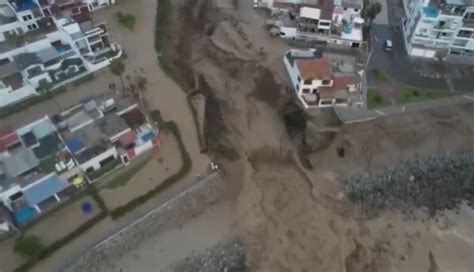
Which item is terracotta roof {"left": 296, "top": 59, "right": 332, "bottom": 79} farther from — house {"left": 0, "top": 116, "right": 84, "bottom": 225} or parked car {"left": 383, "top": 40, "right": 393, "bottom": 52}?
house {"left": 0, "top": 116, "right": 84, "bottom": 225}

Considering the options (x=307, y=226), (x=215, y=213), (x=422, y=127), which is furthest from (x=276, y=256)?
(x=422, y=127)

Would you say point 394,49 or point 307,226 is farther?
point 394,49

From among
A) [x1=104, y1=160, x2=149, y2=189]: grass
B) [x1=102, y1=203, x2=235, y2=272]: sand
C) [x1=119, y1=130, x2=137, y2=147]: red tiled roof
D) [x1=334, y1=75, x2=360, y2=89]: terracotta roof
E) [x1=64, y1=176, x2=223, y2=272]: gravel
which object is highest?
[x1=334, y1=75, x2=360, y2=89]: terracotta roof

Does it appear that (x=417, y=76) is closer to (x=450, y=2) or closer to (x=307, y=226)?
(x=450, y=2)

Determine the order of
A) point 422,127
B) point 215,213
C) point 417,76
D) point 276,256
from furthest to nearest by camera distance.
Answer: point 417,76 → point 422,127 → point 215,213 → point 276,256

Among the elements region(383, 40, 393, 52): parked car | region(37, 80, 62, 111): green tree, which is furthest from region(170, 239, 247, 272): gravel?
region(383, 40, 393, 52): parked car

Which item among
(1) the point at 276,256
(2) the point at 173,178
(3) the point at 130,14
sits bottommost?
(1) the point at 276,256

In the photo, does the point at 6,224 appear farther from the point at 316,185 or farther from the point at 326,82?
the point at 326,82
